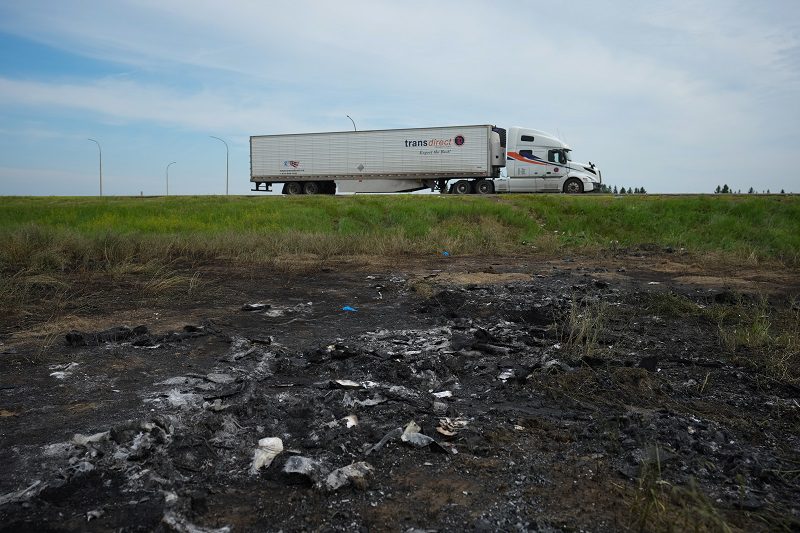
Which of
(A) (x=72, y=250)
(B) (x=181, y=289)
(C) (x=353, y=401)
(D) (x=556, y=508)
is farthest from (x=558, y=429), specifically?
(A) (x=72, y=250)

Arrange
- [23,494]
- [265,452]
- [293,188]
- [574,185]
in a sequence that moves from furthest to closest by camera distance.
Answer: [293,188], [574,185], [265,452], [23,494]

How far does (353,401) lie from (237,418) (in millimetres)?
706

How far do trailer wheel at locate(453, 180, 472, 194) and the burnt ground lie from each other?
787 inches

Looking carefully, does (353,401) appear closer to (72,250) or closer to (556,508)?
(556,508)

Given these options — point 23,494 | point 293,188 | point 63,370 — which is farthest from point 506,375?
point 293,188

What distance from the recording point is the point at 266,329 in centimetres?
587

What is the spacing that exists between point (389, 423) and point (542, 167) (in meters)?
22.4

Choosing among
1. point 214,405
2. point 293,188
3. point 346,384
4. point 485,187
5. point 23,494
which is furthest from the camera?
point 293,188

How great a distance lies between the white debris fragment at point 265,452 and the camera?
9.60 feet

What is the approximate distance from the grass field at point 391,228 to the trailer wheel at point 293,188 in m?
10.3

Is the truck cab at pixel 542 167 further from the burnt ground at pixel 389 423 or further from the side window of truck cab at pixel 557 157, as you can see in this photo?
the burnt ground at pixel 389 423

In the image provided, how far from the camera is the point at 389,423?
3.43 meters

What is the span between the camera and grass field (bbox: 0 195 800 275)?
1053 cm

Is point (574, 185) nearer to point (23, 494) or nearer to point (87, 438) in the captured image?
point (87, 438)
